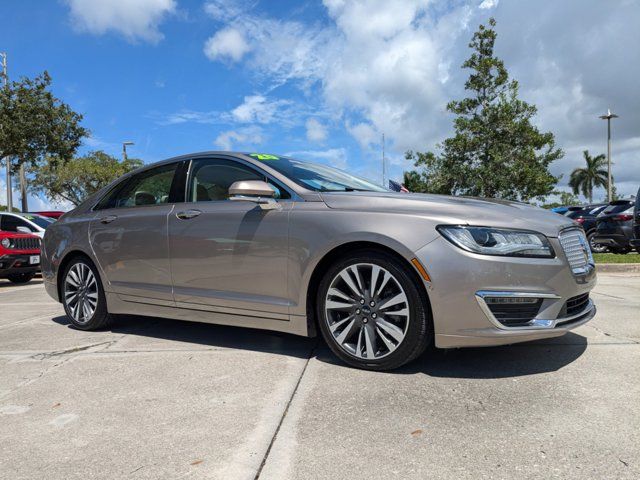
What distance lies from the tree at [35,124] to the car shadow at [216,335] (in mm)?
15748

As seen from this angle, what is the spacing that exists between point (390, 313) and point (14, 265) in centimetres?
916

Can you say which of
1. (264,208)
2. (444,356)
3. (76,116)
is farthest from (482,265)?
(76,116)

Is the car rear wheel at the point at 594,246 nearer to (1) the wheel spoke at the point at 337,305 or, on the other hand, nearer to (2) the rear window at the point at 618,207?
(2) the rear window at the point at 618,207

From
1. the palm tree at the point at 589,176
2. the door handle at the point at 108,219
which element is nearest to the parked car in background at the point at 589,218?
the door handle at the point at 108,219

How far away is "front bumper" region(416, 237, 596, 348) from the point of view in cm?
297

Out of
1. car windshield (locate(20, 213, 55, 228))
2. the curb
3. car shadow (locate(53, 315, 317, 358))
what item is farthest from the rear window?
car windshield (locate(20, 213, 55, 228))

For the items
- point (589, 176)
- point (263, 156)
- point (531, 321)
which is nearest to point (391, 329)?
point (531, 321)

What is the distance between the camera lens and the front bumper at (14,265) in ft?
32.1

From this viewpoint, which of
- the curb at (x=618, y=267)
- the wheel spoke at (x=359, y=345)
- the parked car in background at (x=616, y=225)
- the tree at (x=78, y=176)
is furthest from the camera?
the tree at (x=78, y=176)

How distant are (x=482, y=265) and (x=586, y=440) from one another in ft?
3.38

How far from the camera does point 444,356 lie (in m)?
3.63

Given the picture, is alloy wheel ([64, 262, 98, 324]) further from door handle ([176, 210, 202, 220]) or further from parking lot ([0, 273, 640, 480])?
door handle ([176, 210, 202, 220])

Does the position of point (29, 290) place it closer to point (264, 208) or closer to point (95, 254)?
point (95, 254)

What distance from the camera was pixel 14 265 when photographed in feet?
32.5
